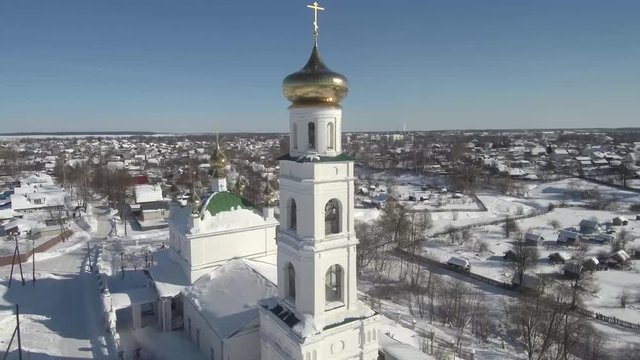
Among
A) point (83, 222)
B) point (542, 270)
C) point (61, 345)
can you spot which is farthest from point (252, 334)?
point (83, 222)

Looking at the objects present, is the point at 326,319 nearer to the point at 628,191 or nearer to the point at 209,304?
the point at 209,304

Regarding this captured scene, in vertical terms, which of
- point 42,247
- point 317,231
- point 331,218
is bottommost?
point 42,247

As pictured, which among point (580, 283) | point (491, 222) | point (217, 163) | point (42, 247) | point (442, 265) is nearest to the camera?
point (217, 163)

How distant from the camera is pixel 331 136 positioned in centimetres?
888

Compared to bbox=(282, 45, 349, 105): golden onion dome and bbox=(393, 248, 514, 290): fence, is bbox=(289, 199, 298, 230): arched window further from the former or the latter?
bbox=(393, 248, 514, 290): fence

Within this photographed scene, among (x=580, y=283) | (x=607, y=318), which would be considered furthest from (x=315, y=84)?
(x=580, y=283)

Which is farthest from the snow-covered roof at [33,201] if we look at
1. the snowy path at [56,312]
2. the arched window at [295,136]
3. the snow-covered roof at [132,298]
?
the arched window at [295,136]

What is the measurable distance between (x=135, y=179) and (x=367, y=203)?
84.6ft

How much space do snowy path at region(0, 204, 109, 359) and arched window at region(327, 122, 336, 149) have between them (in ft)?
31.8

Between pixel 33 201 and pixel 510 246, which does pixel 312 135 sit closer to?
pixel 510 246

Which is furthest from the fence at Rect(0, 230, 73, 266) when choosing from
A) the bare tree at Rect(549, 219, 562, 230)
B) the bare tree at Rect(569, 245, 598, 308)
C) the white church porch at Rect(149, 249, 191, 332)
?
the bare tree at Rect(549, 219, 562, 230)

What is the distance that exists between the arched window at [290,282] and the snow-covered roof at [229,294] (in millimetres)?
1647

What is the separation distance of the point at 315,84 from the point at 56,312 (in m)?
14.6

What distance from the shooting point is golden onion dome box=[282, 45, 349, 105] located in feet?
26.8
